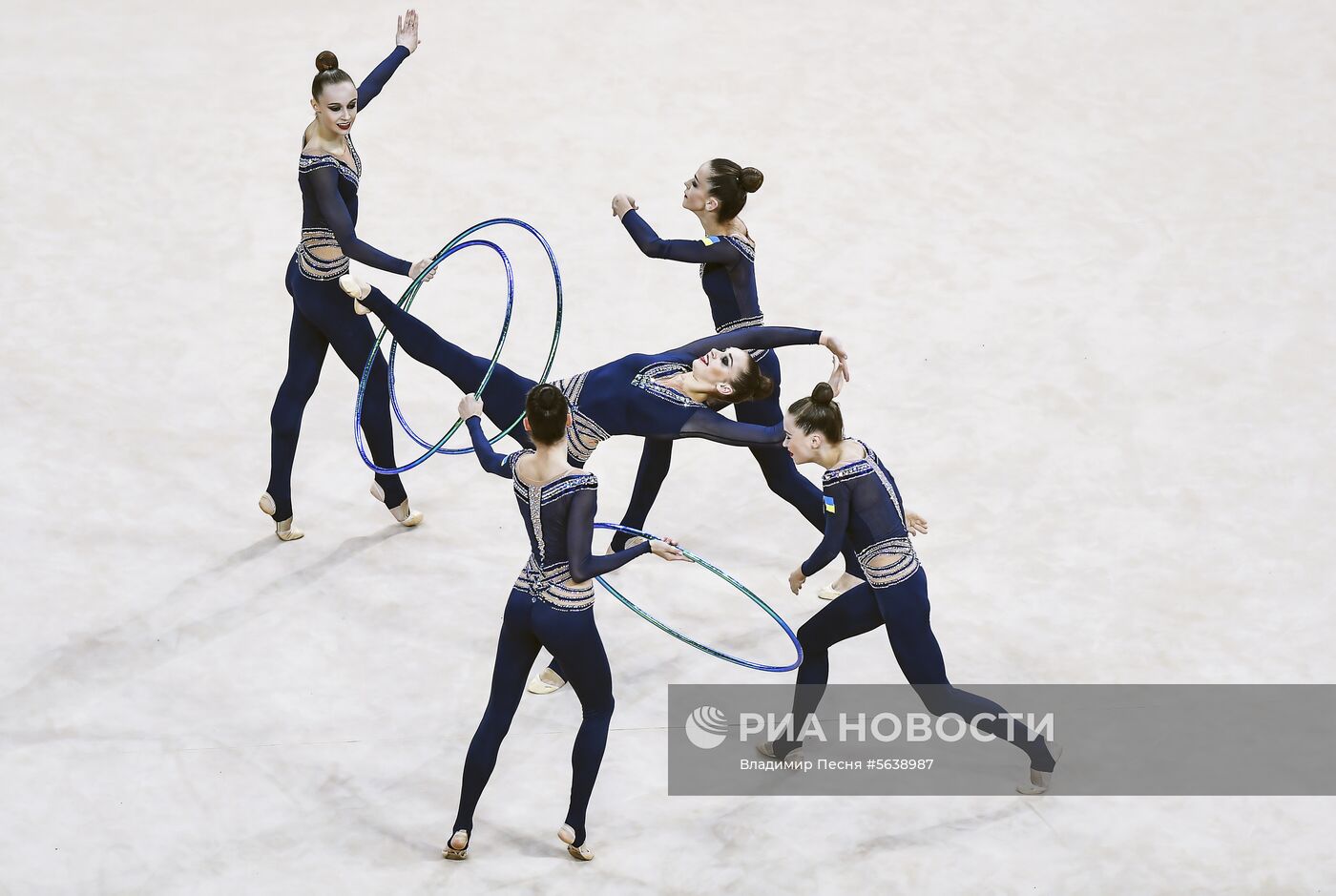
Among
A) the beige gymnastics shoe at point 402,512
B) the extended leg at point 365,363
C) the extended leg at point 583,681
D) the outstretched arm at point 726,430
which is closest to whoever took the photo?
the extended leg at point 583,681

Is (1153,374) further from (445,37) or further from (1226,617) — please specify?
(445,37)

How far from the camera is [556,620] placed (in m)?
5.33

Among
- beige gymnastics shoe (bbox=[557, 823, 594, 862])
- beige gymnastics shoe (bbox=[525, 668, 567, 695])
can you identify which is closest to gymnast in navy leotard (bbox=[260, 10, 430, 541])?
beige gymnastics shoe (bbox=[525, 668, 567, 695])

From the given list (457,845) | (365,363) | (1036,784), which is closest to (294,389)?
(365,363)

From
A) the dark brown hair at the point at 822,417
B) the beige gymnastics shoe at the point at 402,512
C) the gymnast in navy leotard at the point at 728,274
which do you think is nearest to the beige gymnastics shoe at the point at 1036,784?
the gymnast in navy leotard at the point at 728,274

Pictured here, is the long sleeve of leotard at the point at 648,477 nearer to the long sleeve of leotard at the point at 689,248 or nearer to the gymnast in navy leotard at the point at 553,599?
the long sleeve of leotard at the point at 689,248

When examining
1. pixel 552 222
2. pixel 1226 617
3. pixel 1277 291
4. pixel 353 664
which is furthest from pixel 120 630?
pixel 1277 291

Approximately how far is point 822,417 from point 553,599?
1255 mm

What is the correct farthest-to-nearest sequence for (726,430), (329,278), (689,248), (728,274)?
(329,278) → (728,274) → (689,248) → (726,430)

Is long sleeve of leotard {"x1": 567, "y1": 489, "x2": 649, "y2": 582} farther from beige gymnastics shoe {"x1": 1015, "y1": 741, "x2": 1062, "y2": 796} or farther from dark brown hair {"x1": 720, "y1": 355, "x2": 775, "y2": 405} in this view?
beige gymnastics shoe {"x1": 1015, "y1": 741, "x2": 1062, "y2": 796}

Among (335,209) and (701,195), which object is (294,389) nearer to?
(335,209)

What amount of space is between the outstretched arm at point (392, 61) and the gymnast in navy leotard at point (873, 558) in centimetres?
302

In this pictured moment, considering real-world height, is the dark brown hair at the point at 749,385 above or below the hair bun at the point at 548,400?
above

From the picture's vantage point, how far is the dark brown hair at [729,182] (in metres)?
6.89
